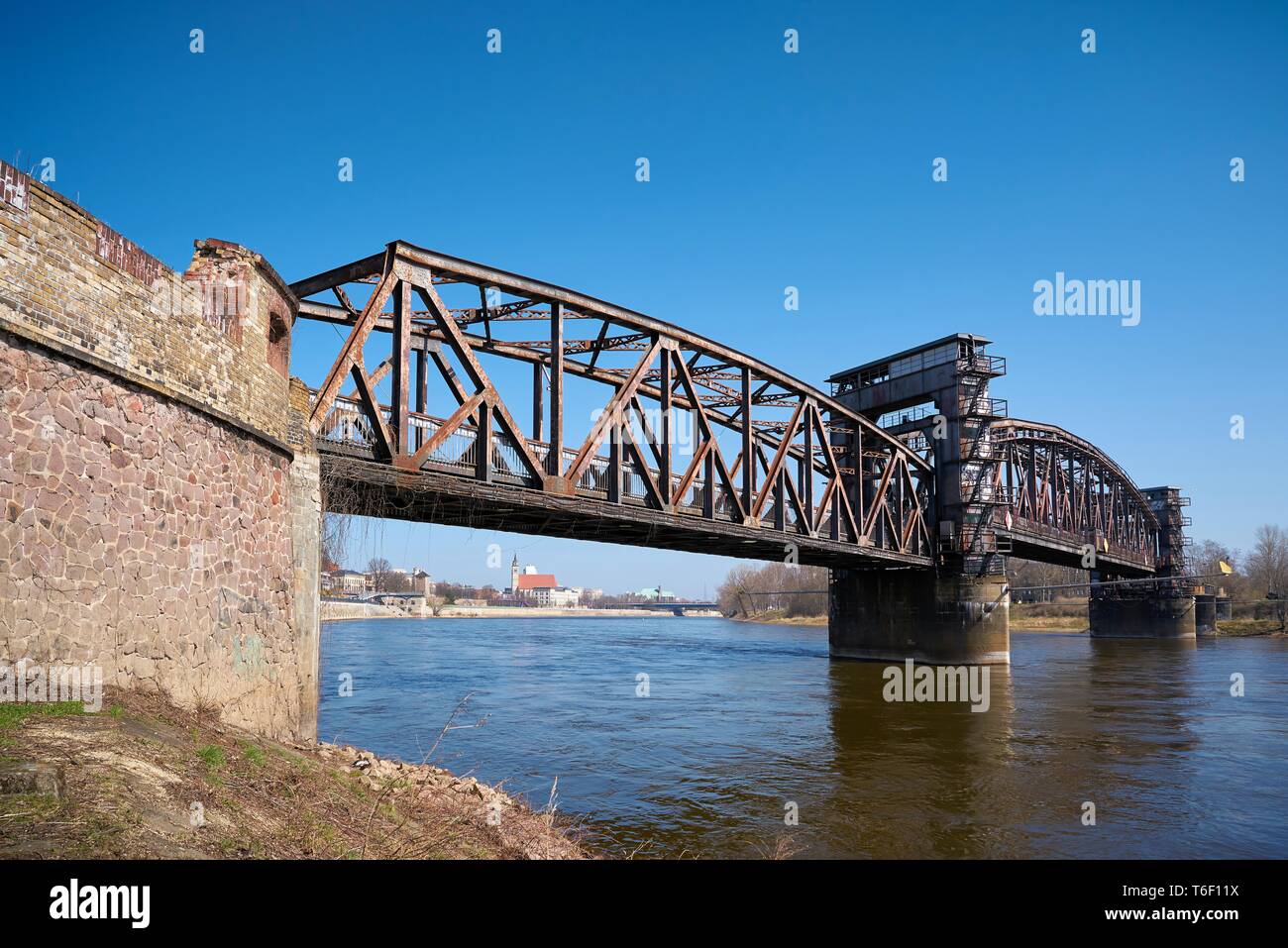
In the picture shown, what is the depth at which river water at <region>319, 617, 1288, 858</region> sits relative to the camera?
14.1 m

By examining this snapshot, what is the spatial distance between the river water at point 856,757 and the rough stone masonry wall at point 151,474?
616cm

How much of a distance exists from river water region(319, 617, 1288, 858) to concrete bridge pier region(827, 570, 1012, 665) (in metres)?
3.66

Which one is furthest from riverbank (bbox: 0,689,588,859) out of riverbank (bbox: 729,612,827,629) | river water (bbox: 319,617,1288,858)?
riverbank (bbox: 729,612,827,629)

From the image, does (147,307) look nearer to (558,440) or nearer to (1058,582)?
(558,440)

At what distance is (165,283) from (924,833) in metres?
14.7

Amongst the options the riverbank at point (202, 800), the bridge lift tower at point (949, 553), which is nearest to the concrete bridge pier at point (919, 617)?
the bridge lift tower at point (949, 553)

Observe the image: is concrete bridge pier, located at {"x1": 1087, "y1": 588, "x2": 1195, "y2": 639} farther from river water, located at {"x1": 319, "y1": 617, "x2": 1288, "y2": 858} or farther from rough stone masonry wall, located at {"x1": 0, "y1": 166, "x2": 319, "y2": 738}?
rough stone masonry wall, located at {"x1": 0, "y1": 166, "x2": 319, "y2": 738}

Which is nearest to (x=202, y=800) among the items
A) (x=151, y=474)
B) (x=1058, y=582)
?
(x=151, y=474)

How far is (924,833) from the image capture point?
14.3 m

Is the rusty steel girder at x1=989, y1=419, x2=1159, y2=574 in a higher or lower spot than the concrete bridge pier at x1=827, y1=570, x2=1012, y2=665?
higher

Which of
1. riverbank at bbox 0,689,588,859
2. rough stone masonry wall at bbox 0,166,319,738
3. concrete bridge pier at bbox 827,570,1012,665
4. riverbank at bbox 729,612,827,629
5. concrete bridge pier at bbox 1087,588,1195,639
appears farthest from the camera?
riverbank at bbox 729,612,827,629

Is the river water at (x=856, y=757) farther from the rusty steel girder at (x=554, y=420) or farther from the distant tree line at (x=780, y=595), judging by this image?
the distant tree line at (x=780, y=595)
